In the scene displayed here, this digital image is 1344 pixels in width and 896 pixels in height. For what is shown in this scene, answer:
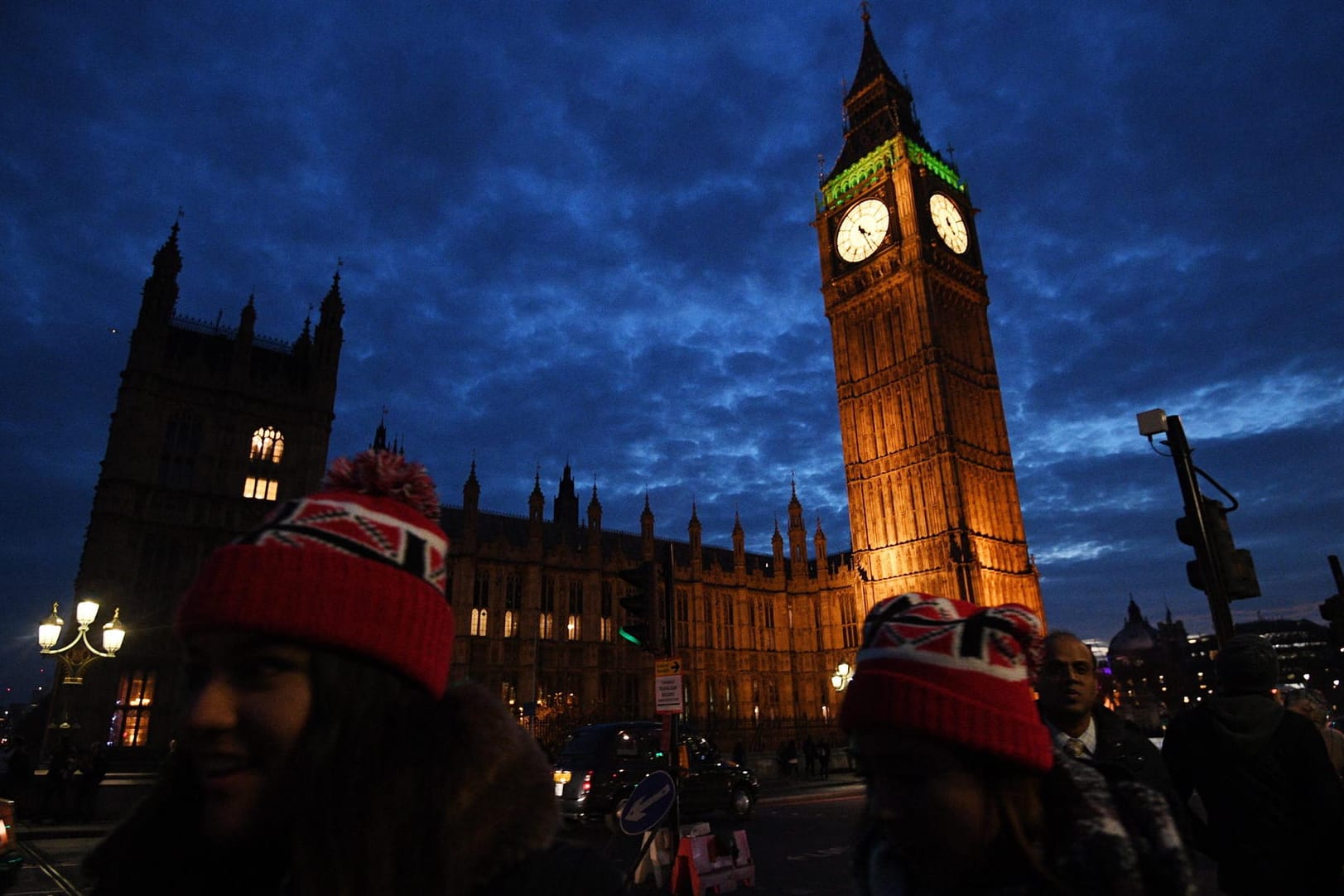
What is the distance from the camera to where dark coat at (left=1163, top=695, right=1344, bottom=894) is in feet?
10.9

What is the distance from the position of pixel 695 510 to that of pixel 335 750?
44414 millimetres

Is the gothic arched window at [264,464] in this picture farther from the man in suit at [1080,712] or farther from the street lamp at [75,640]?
the man in suit at [1080,712]

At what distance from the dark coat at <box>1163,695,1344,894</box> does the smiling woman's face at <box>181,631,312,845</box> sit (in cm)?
416

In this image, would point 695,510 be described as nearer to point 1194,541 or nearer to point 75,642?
point 75,642

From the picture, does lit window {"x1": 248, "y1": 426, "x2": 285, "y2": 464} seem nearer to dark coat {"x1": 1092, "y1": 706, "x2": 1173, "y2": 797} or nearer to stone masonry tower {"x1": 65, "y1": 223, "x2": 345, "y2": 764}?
stone masonry tower {"x1": 65, "y1": 223, "x2": 345, "y2": 764}

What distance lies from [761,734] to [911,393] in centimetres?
2175

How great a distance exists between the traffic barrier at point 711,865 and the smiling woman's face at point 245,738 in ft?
22.8

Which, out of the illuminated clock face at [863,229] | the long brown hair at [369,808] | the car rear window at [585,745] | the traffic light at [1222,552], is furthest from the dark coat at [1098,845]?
the illuminated clock face at [863,229]

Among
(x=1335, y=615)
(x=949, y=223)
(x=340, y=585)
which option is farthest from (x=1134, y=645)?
(x=340, y=585)

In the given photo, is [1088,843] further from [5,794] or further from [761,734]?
[761,734]

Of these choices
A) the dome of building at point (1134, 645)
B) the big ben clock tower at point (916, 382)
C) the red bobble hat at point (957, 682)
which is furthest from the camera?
the dome of building at point (1134, 645)

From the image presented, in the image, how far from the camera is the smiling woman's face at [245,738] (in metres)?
1.19

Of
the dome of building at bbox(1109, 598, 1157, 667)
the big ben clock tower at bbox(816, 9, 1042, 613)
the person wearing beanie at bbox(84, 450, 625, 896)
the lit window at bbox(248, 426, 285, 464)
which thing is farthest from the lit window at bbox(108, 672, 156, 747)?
the dome of building at bbox(1109, 598, 1157, 667)

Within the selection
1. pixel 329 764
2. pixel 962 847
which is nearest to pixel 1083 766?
pixel 962 847
